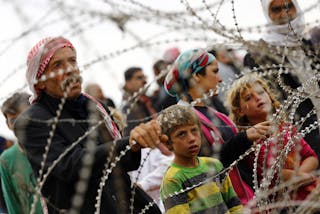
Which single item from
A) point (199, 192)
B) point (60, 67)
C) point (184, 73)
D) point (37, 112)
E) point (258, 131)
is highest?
point (60, 67)

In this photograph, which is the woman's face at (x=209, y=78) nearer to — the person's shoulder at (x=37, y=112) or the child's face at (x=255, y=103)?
the child's face at (x=255, y=103)

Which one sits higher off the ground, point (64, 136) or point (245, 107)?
point (64, 136)

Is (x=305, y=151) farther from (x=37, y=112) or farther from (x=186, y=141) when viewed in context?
(x=37, y=112)

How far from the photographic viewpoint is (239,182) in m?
4.38

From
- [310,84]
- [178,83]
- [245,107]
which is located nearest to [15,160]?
[178,83]

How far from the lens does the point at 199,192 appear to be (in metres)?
4.05

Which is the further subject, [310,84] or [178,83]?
[178,83]

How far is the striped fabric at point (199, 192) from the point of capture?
3.97 m

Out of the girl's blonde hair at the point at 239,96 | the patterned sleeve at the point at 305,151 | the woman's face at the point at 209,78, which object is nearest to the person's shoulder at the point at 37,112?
the woman's face at the point at 209,78

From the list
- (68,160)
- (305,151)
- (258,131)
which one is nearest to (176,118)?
(258,131)

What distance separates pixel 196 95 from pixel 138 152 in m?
1.23

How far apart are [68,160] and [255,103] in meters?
1.49

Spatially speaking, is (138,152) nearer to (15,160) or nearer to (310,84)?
(310,84)

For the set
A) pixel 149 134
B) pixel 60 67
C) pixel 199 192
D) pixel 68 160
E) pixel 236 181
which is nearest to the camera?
pixel 149 134
